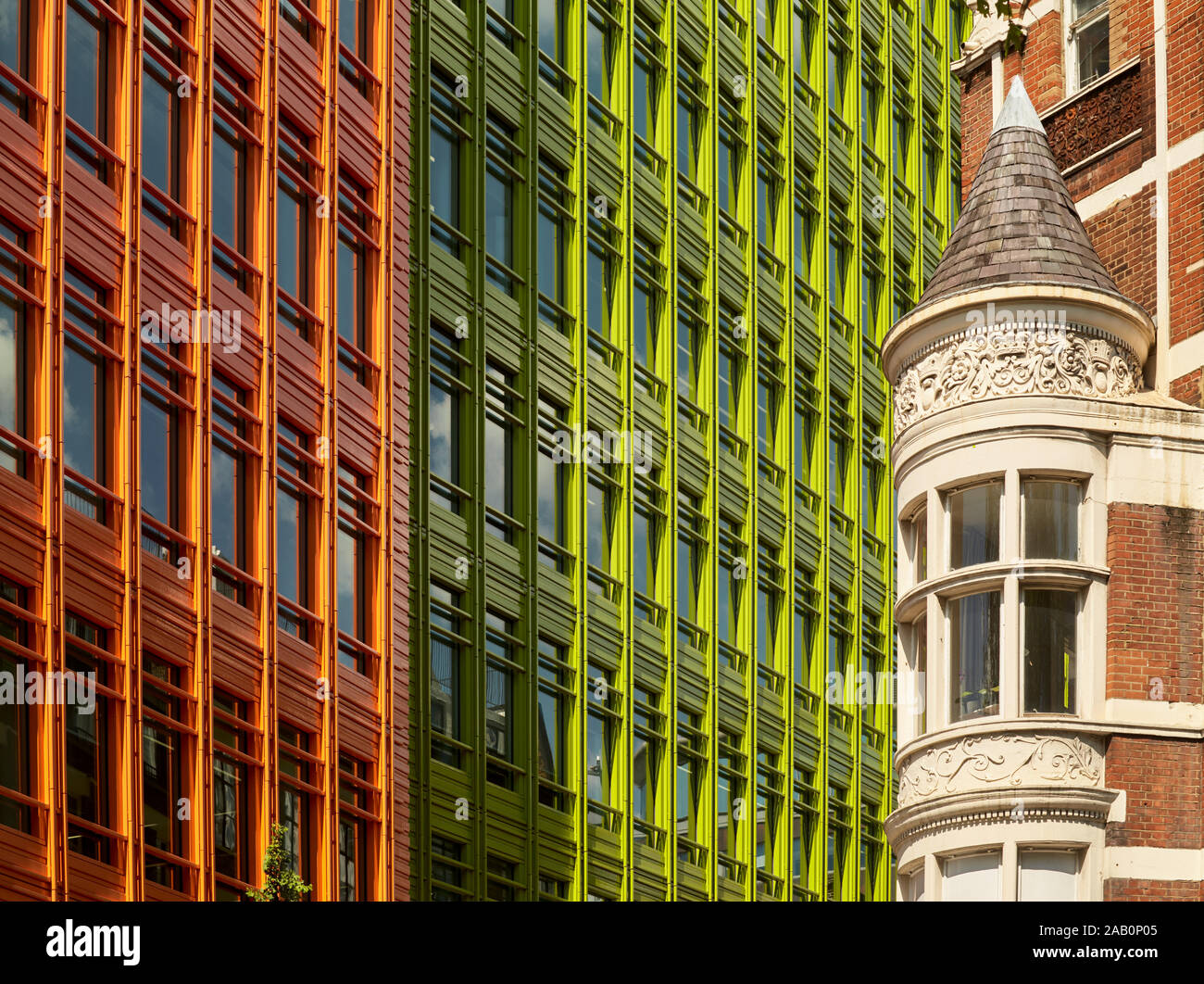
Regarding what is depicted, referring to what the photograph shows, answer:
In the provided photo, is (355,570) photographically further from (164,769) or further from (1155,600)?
(1155,600)

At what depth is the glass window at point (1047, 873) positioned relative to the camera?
26094mm

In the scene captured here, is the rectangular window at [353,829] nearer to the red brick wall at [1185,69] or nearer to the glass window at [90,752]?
the glass window at [90,752]

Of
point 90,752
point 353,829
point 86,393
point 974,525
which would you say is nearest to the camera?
point 974,525

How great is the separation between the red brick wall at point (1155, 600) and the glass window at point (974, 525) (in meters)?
1.29

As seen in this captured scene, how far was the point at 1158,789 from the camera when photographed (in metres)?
26.0

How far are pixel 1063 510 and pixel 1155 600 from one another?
1.42 meters

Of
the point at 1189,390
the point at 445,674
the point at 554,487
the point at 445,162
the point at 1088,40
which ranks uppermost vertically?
the point at 445,162

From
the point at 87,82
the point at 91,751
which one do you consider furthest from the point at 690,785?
the point at 87,82

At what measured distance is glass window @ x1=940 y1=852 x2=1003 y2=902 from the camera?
86.7ft

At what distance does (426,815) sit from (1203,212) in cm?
1769

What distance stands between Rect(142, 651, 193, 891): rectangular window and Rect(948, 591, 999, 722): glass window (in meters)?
11.3
